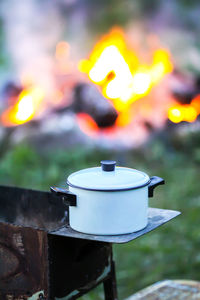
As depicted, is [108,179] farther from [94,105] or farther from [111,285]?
[94,105]

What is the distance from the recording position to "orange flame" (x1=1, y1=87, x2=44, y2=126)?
17.0 feet

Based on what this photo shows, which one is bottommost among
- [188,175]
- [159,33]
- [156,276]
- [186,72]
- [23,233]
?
[156,276]

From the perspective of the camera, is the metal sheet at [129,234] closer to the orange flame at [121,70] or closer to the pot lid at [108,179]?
the pot lid at [108,179]

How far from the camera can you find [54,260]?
1833mm

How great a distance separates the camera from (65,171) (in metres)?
4.89

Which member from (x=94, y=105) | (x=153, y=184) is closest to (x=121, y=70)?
(x=94, y=105)

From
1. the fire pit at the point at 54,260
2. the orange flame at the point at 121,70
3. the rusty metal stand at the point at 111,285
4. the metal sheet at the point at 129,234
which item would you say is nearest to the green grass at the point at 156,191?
the orange flame at the point at 121,70

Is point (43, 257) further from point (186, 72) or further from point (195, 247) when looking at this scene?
point (186, 72)

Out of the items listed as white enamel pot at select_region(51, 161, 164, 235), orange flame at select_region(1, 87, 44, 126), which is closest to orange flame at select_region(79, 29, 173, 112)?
orange flame at select_region(1, 87, 44, 126)

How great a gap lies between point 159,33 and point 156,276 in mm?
3086

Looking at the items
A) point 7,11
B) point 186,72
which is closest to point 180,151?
point 186,72

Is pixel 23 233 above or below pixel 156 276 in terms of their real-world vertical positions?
above

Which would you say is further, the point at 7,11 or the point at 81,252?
the point at 7,11

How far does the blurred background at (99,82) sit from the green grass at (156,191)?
2cm
